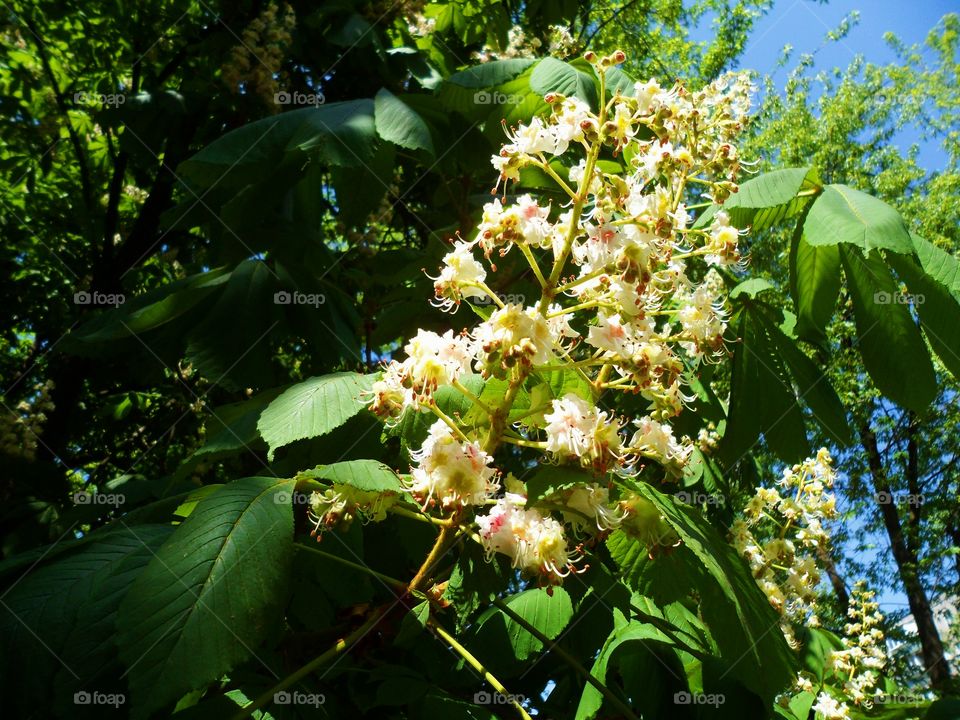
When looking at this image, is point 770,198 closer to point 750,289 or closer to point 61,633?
point 750,289

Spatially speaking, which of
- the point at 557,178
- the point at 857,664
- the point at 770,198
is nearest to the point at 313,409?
the point at 557,178

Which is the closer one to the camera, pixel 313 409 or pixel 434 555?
pixel 434 555

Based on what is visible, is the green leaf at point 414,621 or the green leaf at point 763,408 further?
the green leaf at point 763,408

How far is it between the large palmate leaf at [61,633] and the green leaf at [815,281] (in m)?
1.50

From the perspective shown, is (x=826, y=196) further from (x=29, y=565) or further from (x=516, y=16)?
(x=516, y=16)

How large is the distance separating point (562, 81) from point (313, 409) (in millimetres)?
1262

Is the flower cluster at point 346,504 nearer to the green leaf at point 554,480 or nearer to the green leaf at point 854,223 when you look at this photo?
the green leaf at point 554,480

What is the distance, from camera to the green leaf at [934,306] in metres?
1.51

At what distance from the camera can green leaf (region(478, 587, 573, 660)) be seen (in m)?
1.81

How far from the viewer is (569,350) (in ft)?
4.14

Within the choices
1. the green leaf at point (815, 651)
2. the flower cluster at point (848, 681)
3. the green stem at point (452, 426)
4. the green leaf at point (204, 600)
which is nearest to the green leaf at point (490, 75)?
the green stem at point (452, 426)

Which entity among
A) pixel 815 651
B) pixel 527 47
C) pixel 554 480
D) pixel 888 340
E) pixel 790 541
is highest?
pixel 527 47

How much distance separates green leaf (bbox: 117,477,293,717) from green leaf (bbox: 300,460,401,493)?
9 cm

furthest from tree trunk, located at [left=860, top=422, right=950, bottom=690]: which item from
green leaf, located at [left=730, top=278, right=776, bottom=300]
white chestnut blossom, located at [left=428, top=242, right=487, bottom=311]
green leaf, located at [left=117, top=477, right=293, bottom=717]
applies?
green leaf, located at [left=117, top=477, right=293, bottom=717]
